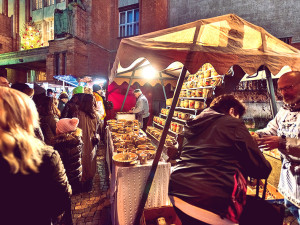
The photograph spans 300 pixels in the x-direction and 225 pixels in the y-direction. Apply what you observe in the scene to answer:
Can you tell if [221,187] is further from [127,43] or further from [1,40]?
[1,40]

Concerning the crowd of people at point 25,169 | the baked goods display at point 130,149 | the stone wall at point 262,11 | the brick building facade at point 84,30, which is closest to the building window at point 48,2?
the brick building facade at point 84,30

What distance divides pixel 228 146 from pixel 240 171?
313 mm

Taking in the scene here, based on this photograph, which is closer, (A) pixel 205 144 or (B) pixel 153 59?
(A) pixel 205 144

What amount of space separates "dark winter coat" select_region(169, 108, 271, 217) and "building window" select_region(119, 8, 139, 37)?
1493 centimetres

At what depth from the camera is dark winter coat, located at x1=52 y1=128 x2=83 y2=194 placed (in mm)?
2729

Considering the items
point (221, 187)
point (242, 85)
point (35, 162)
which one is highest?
point (242, 85)

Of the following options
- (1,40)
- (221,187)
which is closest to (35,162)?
(221,187)

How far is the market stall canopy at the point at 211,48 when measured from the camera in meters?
2.20

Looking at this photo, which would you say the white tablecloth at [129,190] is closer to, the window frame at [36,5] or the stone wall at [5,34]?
the stone wall at [5,34]

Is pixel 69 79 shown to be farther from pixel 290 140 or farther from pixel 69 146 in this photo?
pixel 290 140

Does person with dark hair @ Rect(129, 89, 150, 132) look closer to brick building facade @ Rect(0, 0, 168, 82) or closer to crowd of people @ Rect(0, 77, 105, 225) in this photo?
brick building facade @ Rect(0, 0, 168, 82)

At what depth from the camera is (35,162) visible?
3.84ft

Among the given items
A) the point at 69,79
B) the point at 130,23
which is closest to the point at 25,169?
the point at 69,79

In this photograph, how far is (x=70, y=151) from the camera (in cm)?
279
